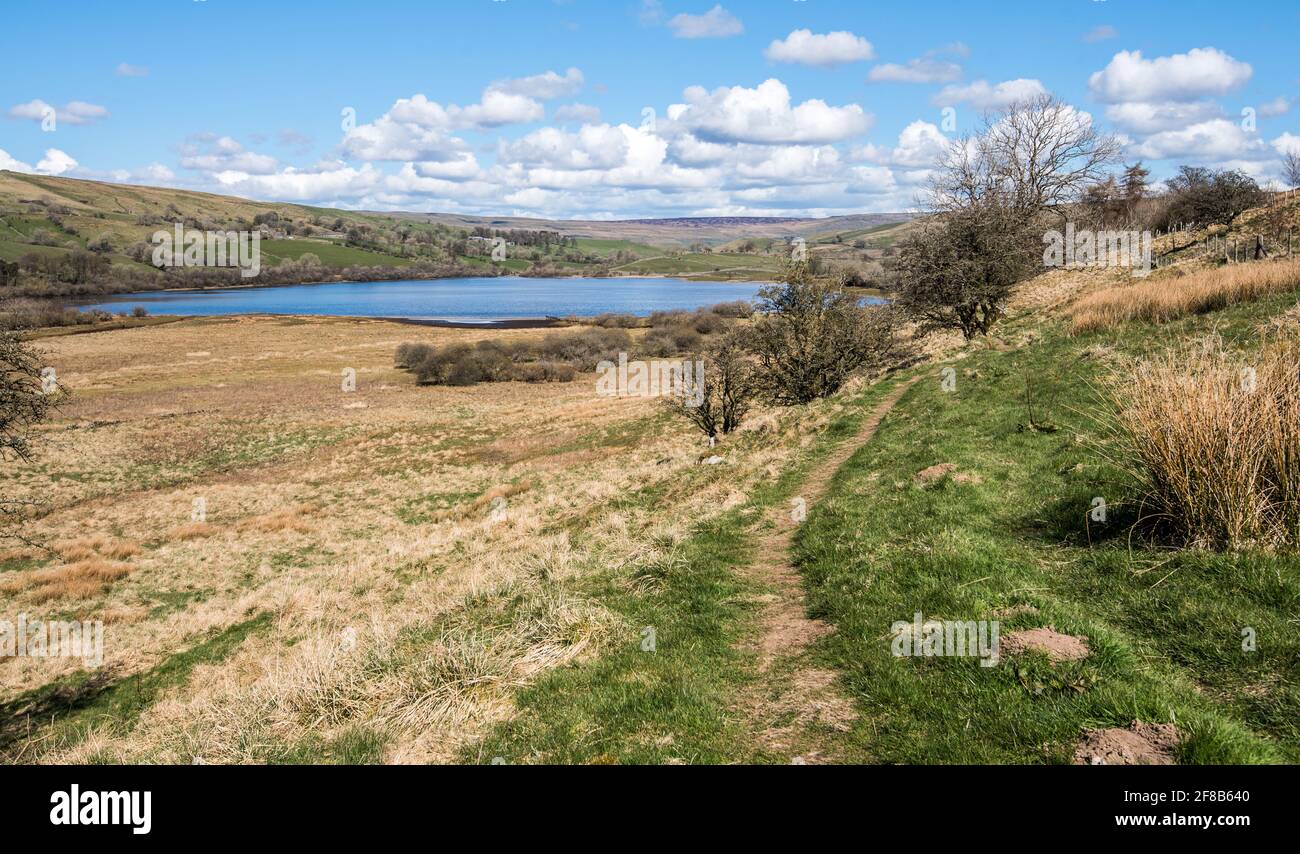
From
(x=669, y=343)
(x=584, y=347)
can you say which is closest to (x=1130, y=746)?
(x=669, y=343)

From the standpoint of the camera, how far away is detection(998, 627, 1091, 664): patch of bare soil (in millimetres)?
5211

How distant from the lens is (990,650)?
18.4ft

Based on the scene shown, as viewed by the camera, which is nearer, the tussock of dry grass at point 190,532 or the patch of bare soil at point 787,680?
the patch of bare soil at point 787,680

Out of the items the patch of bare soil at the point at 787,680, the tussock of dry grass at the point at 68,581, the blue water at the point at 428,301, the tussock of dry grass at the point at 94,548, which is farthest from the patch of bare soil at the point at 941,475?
the blue water at the point at 428,301

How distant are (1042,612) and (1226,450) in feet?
7.88

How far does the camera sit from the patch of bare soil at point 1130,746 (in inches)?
158

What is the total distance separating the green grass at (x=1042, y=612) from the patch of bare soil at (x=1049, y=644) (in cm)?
9

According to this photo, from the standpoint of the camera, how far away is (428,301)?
164875 mm

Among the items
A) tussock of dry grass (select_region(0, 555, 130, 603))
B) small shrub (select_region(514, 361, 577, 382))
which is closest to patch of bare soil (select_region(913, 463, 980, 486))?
tussock of dry grass (select_region(0, 555, 130, 603))

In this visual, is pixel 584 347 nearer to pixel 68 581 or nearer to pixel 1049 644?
pixel 68 581

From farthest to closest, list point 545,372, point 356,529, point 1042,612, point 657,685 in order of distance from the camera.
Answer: point 545,372 < point 356,529 < point 657,685 < point 1042,612

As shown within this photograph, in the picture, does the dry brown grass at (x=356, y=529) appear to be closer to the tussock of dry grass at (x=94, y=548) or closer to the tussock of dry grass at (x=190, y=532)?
the tussock of dry grass at (x=190, y=532)
